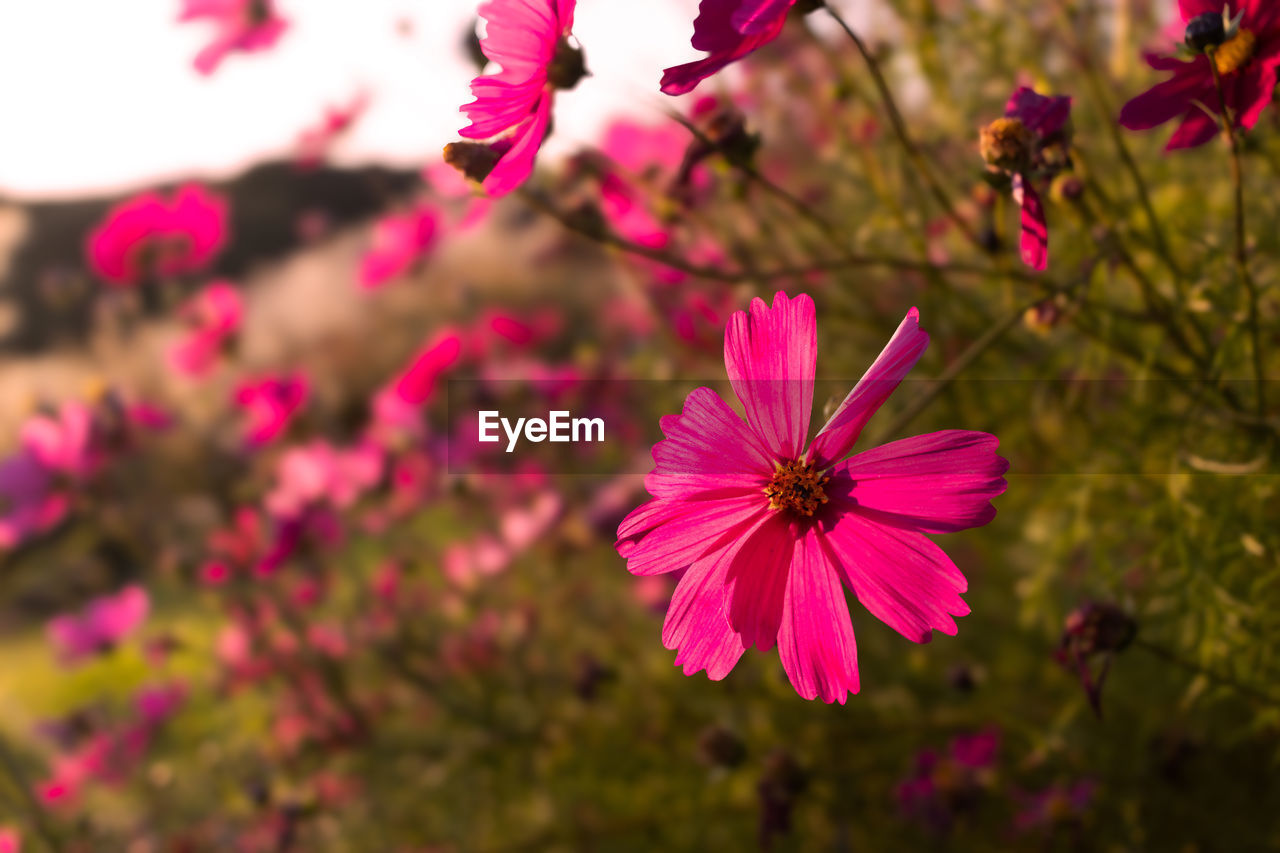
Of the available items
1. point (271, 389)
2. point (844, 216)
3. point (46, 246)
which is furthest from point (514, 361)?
point (46, 246)

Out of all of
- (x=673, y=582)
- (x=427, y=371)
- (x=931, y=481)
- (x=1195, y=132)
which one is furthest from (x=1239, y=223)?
(x=427, y=371)

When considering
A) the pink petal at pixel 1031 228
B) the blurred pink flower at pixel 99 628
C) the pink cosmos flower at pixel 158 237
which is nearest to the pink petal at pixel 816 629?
the pink petal at pixel 1031 228

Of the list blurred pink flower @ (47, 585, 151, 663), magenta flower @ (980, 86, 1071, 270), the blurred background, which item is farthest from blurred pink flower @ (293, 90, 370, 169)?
magenta flower @ (980, 86, 1071, 270)

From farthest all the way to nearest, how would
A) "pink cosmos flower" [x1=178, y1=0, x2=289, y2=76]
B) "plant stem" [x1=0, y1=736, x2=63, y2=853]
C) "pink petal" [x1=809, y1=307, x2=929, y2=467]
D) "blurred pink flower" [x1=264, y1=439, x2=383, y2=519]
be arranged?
1. "blurred pink flower" [x1=264, y1=439, x2=383, y2=519]
2. "pink cosmos flower" [x1=178, y1=0, x2=289, y2=76]
3. "plant stem" [x1=0, y1=736, x2=63, y2=853]
4. "pink petal" [x1=809, y1=307, x2=929, y2=467]

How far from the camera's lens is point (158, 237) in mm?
1450

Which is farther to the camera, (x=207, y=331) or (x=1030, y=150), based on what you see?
(x=207, y=331)

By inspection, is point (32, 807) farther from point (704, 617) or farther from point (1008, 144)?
point (1008, 144)

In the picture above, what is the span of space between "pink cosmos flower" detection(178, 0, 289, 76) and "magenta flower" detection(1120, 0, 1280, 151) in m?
1.03

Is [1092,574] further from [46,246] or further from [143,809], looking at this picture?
[46,246]

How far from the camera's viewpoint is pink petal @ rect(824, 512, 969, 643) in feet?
0.96

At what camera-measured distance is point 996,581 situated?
3.27 ft

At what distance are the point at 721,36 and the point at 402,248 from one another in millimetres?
1014

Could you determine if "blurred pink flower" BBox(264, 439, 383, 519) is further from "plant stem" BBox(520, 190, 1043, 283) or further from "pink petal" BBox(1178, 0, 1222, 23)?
"pink petal" BBox(1178, 0, 1222, 23)

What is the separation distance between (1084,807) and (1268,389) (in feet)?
1.03
